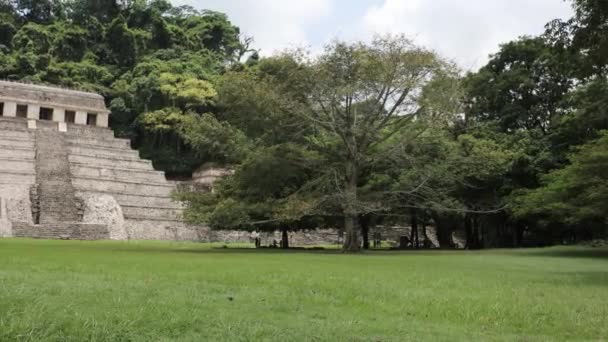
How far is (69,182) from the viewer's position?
107 ft

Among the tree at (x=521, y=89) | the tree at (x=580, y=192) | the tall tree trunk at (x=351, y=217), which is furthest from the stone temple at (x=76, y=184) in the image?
the tree at (x=580, y=192)

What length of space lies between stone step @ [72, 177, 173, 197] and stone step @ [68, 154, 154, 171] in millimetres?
2376

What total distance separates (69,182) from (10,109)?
567 inches

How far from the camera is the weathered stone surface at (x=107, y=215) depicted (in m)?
29.0

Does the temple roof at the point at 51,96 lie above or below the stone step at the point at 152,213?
above

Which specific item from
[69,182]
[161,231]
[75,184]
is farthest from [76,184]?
[161,231]

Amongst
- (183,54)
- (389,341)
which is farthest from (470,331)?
(183,54)

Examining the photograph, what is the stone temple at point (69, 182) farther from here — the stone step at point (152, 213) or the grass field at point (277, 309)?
the grass field at point (277, 309)

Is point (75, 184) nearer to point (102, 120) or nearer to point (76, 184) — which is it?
point (76, 184)

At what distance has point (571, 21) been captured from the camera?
1136cm

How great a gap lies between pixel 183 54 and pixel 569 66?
49321 millimetres

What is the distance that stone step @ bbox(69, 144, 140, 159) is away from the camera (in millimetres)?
37062

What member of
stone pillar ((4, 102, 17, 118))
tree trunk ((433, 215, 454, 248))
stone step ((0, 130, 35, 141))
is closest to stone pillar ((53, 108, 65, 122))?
stone pillar ((4, 102, 17, 118))

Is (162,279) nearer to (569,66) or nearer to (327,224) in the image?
(569,66)
